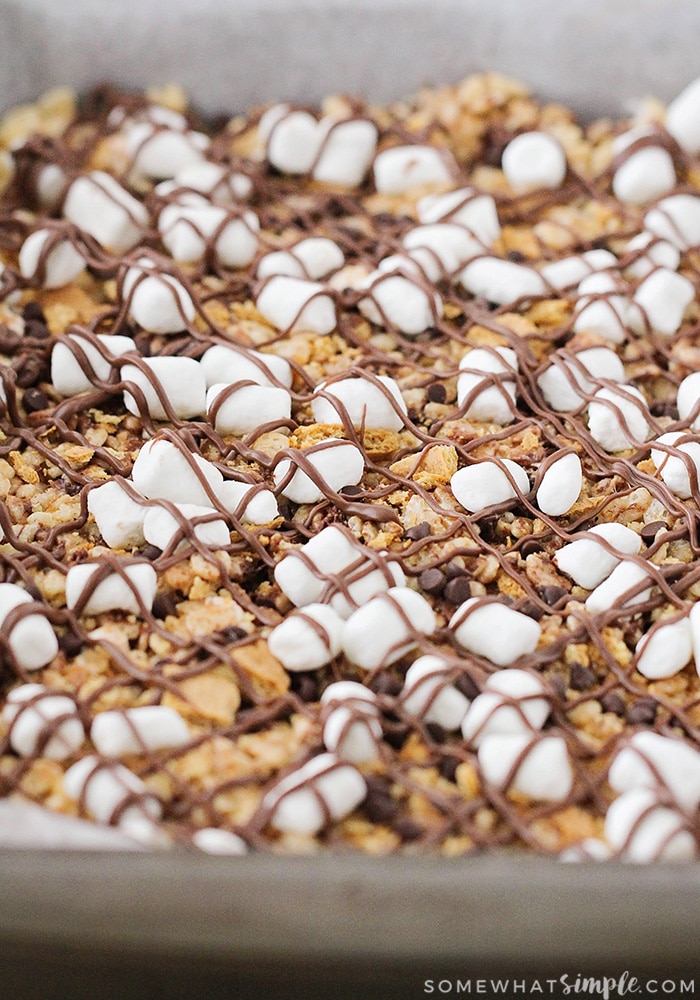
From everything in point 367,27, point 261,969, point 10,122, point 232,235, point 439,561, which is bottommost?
point 261,969

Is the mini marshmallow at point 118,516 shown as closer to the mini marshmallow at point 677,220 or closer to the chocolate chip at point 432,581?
the chocolate chip at point 432,581

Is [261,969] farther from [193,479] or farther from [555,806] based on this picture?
[193,479]

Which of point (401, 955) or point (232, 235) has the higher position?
point (232, 235)

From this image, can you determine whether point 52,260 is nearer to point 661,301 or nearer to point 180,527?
point 180,527

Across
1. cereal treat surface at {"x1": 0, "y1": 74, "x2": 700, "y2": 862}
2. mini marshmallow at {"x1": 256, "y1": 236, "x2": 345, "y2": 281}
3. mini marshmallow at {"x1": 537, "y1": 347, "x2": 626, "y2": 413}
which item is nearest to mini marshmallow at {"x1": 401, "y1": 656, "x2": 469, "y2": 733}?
cereal treat surface at {"x1": 0, "y1": 74, "x2": 700, "y2": 862}

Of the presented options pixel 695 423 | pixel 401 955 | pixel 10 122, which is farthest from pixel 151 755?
pixel 10 122

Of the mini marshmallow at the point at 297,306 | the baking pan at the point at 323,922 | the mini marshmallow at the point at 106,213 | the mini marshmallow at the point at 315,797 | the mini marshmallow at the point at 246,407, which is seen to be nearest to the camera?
the baking pan at the point at 323,922

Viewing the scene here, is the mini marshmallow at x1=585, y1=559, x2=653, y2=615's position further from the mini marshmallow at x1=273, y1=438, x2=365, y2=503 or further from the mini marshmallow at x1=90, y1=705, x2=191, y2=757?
the mini marshmallow at x1=90, y1=705, x2=191, y2=757

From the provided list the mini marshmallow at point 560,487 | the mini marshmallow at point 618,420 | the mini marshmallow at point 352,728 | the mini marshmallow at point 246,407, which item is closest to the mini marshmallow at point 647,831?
the mini marshmallow at point 352,728
